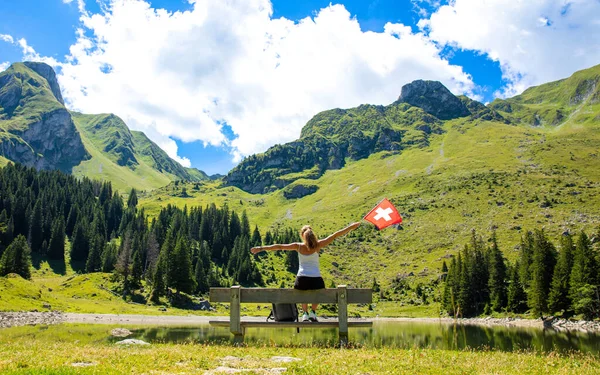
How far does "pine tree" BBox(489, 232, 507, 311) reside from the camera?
10888 cm

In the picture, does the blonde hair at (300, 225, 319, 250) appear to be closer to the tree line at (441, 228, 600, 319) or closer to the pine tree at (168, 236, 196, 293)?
the tree line at (441, 228, 600, 319)

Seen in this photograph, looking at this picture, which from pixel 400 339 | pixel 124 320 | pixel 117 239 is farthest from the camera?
pixel 117 239

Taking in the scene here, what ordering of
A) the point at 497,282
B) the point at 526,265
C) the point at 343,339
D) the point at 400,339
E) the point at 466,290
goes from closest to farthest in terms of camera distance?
the point at 343,339
the point at 400,339
the point at 526,265
the point at 497,282
the point at 466,290

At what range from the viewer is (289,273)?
171 metres

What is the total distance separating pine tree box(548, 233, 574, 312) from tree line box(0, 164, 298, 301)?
92.4m

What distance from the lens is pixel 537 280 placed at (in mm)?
89375

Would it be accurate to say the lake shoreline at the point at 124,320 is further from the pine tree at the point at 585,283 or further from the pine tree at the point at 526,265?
the pine tree at the point at 526,265

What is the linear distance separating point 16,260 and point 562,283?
134 meters

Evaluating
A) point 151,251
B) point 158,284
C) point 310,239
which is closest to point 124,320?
point 158,284

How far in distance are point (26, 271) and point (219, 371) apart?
4822 inches

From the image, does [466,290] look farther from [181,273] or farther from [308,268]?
[308,268]

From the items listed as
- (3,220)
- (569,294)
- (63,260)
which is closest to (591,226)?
(569,294)

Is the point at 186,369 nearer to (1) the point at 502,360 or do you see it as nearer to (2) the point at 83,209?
(1) the point at 502,360

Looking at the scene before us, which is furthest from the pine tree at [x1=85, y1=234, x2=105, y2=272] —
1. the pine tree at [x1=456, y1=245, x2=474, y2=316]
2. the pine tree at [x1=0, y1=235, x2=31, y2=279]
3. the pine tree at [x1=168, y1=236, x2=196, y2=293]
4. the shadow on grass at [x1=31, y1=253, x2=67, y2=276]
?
the pine tree at [x1=456, y1=245, x2=474, y2=316]
